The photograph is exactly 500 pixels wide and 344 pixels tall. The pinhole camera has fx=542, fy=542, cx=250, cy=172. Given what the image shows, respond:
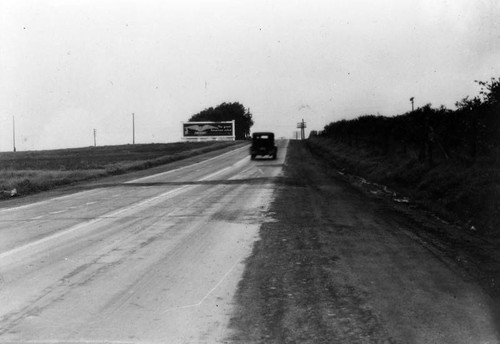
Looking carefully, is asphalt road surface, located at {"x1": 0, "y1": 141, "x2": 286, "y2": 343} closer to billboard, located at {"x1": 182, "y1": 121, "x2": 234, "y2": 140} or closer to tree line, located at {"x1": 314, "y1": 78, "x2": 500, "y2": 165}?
tree line, located at {"x1": 314, "y1": 78, "x2": 500, "y2": 165}

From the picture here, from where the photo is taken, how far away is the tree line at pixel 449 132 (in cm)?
1565

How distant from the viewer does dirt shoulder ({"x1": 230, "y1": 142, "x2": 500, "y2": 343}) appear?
493cm

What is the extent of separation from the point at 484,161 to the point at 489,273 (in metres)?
10.7

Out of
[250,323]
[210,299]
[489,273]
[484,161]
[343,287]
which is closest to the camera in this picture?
[250,323]

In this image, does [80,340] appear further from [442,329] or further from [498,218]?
[498,218]

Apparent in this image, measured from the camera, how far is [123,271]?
23.8 ft

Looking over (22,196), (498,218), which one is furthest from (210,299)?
(22,196)

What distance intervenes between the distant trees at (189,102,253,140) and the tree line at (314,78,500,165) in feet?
404

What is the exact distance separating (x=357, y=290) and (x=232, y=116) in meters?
153

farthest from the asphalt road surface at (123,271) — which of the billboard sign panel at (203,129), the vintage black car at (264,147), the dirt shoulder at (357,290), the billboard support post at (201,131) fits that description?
the billboard sign panel at (203,129)

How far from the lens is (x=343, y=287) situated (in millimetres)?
6387

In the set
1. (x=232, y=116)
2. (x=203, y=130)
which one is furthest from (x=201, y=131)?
(x=232, y=116)

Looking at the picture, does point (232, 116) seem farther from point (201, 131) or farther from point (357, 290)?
point (357, 290)

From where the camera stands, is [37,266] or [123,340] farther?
[37,266]
